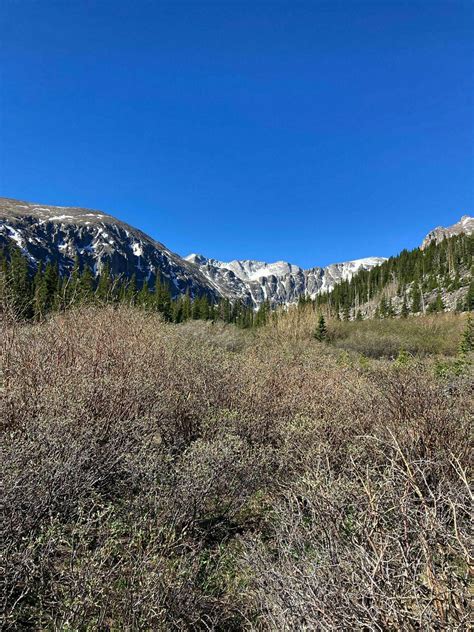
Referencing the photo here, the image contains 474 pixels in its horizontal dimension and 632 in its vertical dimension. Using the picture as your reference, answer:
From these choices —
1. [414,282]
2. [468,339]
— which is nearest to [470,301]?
[414,282]

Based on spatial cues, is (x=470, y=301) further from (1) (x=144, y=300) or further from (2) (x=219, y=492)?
(2) (x=219, y=492)

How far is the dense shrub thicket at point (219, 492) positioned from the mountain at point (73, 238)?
121 metres

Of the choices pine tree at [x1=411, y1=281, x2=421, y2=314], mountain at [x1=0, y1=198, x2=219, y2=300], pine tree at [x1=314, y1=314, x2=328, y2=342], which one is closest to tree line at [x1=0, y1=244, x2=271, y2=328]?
pine tree at [x1=314, y1=314, x2=328, y2=342]

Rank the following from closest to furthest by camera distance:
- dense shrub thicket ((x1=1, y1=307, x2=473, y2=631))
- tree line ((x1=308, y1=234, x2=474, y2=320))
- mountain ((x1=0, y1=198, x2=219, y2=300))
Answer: dense shrub thicket ((x1=1, y1=307, x2=473, y2=631))
tree line ((x1=308, y1=234, x2=474, y2=320))
mountain ((x1=0, y1=198, x2=219, y2=300))

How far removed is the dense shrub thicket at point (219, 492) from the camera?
1.92 m

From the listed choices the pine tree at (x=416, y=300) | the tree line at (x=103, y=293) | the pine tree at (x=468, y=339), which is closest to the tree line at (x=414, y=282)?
the pine tree at (x=416, y=300)

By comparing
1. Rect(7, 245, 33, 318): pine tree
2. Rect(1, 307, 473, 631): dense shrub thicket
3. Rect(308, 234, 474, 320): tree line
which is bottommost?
Rect(1, 307, 473, 631): dense shrub thicket

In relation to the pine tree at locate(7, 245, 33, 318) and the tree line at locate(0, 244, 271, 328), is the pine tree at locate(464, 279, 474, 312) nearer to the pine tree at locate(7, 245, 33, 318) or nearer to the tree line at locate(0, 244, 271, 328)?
the tree line at locate(0, 244, 271, 328)

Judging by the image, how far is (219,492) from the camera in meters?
3.61

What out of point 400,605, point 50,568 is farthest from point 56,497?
point 400,605

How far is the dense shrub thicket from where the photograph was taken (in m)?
1.92

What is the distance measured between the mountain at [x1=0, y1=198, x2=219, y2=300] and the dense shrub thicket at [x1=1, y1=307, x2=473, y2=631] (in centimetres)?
12126

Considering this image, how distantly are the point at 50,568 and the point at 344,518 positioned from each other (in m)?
2.14

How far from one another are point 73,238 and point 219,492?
177 meters
